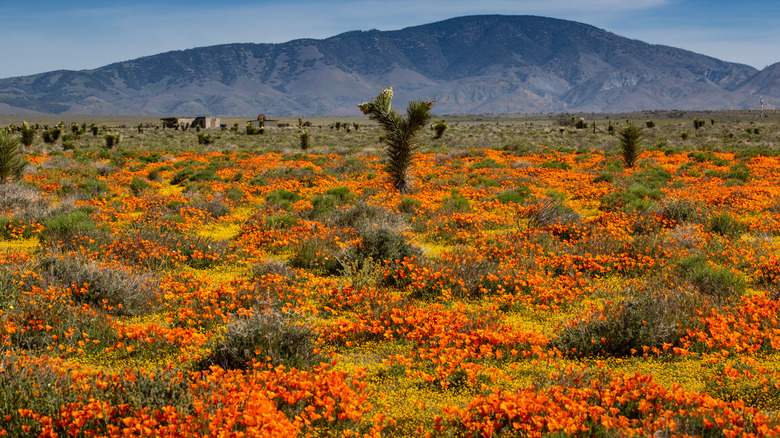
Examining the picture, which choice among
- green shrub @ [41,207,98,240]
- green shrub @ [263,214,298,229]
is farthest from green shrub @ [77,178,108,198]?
green shrub @ [263,214,298,229]

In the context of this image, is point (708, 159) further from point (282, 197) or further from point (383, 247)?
Result: point (383, 247)

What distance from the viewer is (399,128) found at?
16578mm

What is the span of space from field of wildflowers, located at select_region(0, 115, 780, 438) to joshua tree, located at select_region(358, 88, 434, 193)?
279 cm

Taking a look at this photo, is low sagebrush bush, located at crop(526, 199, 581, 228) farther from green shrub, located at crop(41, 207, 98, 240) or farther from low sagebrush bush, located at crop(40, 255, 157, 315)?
green shrub, located at crop(41, 207, 98, 240)

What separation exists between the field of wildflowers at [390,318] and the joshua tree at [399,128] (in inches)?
110

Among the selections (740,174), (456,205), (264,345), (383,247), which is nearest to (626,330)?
(264,345)

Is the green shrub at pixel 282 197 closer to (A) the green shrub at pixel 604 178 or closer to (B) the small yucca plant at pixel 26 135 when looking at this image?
(A) the green shrub at pixel 604 178

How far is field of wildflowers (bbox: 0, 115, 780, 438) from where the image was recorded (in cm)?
379

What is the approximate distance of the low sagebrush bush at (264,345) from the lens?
483 cm

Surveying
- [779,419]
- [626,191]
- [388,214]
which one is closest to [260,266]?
[388,214]

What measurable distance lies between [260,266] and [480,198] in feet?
28.0

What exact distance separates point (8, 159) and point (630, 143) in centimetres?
2403

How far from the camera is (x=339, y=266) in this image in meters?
8.69

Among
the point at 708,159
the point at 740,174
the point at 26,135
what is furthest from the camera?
the point at 26,135
